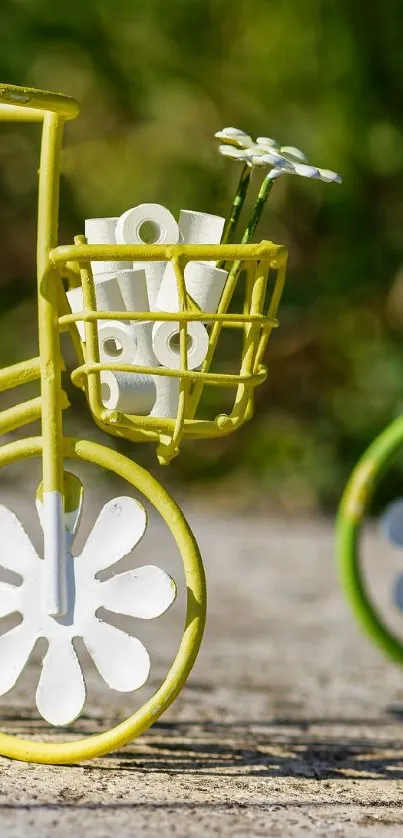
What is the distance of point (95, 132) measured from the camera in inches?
294

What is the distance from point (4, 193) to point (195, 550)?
5694 millimetres

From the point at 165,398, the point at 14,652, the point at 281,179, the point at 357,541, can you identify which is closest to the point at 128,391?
the point at 165,398

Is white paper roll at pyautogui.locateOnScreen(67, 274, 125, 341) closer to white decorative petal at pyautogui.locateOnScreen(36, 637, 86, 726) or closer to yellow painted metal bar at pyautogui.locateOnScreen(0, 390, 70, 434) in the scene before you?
yellow painted metal bar at pyautogui.locateOnScreen(0, 390, 70, 434)

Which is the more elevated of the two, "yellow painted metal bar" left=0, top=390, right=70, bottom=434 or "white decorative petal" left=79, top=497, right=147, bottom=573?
"yellow painted metal bar" left=0, top=390, right=70, bottom=434

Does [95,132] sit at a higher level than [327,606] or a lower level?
higher

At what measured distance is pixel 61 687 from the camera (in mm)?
2074

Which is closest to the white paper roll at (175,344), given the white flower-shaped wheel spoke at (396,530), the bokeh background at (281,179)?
the white flower-shaped wheel spoke at (396,530)

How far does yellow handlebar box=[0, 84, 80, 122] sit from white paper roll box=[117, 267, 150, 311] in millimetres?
330

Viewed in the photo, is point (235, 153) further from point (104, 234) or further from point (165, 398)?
point (165, 398)

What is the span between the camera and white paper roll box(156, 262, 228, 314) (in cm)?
207

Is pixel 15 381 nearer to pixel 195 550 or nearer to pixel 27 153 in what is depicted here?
pixel 195 550

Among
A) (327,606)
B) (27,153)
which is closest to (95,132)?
(27,153)

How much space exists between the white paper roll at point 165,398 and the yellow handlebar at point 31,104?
1.74 ft

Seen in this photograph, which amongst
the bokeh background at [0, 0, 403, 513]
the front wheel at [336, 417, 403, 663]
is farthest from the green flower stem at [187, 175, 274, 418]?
A: the bokeh background at [0, 0, 403, 513]
